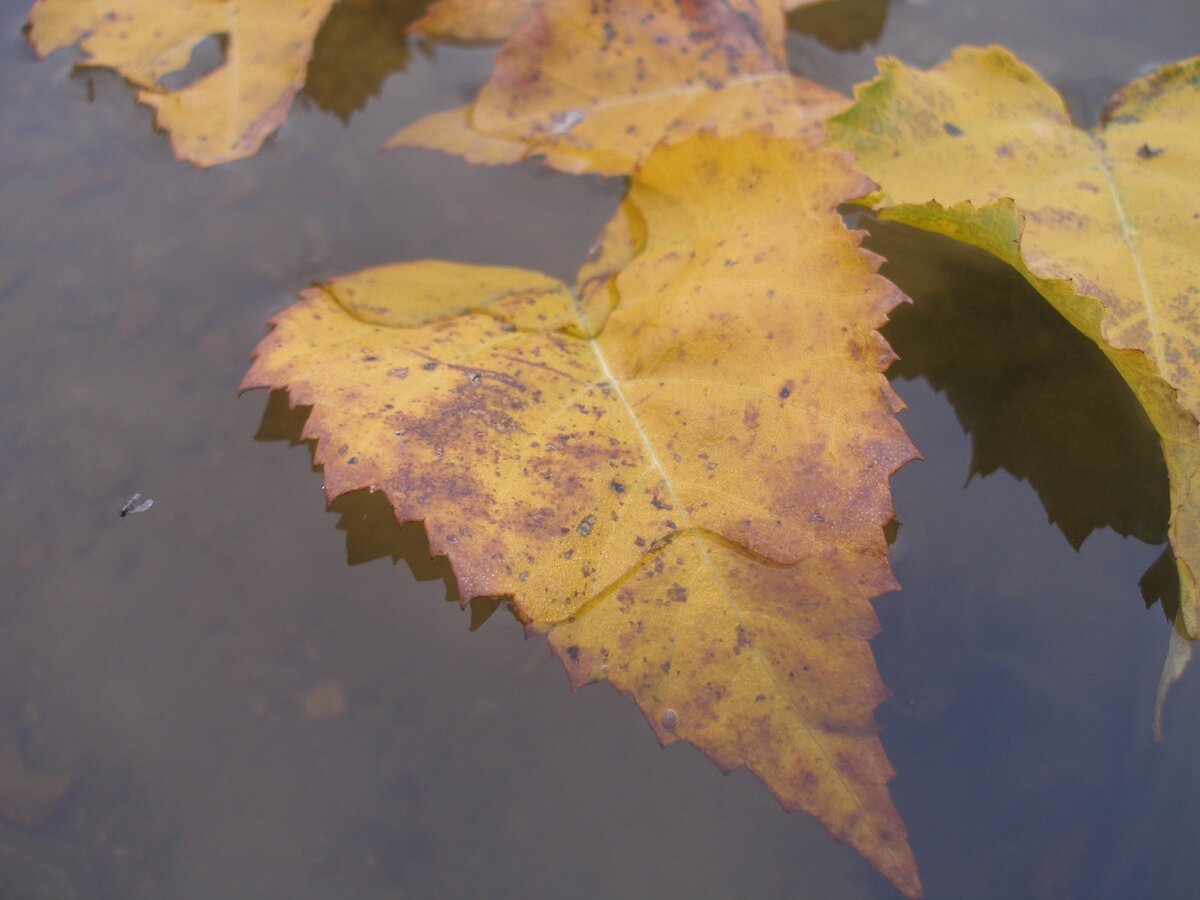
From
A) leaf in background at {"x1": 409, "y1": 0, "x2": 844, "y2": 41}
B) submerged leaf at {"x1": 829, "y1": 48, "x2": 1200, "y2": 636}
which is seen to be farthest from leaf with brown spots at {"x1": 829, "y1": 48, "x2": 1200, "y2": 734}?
leaf in background at {"x1": 409, "y1": 0, "x2": 844, "y2": 41}

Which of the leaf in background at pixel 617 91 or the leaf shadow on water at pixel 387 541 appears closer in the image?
the leaf shadow on water at pixel 387 541

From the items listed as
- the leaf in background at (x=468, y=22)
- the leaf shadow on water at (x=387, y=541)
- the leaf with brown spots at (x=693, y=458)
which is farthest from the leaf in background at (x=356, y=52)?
the leaf shadow on water at (x=387, y=541)

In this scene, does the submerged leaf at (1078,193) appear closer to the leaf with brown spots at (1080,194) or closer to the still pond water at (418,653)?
the leaf with brown spots at (1080,194)

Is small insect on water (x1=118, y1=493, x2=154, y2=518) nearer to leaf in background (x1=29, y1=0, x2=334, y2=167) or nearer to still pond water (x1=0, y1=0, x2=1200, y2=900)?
still pond water (x1=0, y1=0, x2=1200, y2=900)

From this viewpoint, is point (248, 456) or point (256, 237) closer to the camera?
point (248, 456)

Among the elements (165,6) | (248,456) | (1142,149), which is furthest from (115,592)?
(1142,149)

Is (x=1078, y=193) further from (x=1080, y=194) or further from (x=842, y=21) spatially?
(x=842, y=21)

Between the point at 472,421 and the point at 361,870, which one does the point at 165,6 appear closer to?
the point at 472,421
